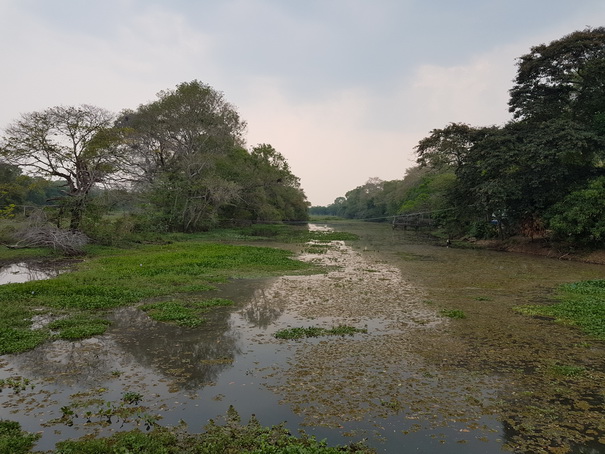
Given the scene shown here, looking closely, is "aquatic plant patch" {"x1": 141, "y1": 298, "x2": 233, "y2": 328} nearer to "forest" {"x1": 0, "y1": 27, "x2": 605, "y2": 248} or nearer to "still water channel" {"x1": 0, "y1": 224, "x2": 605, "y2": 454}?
"still water channel" {"x1": 0, "y1": 224, "x2": 605, "y2": 454}

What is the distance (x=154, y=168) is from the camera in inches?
1468

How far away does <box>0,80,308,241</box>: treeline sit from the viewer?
21812mm

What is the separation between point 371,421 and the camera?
5156mm

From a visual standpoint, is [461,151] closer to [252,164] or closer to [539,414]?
[252,164]

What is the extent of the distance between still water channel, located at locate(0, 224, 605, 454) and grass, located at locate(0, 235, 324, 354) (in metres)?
0.63

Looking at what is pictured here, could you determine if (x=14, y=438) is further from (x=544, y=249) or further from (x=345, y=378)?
(x=544, y=249)

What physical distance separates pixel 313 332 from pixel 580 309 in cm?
744

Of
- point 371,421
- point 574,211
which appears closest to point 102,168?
point 371,421

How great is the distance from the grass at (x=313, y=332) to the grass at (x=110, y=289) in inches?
89.8

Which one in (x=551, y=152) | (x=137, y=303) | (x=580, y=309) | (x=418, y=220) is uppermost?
(x=551, y=152)

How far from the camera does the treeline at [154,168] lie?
71.6 feet

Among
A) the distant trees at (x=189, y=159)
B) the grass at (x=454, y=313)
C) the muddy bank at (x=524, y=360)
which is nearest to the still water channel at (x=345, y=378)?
the muddy bank at (x=524, y=360)

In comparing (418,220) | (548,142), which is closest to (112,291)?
(548,142)

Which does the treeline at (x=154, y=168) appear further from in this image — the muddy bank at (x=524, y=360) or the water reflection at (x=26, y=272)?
the muddy bank at (x=524, y=360)
